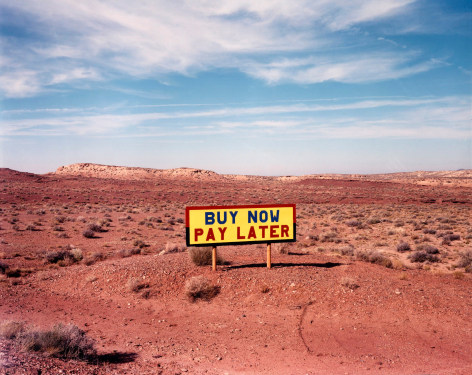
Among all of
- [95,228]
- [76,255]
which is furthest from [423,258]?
[95,228]

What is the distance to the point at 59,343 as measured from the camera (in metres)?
6.59

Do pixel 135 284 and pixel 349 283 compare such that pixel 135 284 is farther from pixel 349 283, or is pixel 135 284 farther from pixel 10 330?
pixel 349 283

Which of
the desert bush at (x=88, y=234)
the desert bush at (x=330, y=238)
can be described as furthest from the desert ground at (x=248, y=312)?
the desert bush at (x=88, y=234)

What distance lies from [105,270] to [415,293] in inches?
463

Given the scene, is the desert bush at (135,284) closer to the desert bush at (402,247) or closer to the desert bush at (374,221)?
the desert bush at (402,247)

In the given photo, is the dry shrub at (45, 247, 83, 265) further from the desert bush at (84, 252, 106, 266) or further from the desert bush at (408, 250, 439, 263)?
the desert bush at (408, 250, 439, 263)

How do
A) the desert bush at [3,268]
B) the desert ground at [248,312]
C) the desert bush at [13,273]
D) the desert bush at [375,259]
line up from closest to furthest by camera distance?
the desert ground at [248,312], the desert bush at [13,273], the desert bush at [3,268], the desert bush at [375,259]

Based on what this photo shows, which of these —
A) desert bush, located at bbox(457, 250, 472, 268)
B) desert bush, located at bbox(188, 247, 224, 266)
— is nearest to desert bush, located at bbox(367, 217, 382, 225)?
desert bush, located at bbox(457, 250, 472, 268)

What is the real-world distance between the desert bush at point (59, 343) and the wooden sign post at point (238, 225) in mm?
5706

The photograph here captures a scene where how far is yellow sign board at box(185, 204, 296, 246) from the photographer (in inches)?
493

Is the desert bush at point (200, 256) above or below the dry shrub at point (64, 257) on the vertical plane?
above

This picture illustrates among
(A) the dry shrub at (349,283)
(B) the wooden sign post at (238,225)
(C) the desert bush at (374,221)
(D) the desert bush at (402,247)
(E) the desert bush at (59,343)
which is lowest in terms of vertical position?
(D) the desert bush at (402,247)

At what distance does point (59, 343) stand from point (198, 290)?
16.5ft

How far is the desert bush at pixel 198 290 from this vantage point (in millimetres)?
11000
